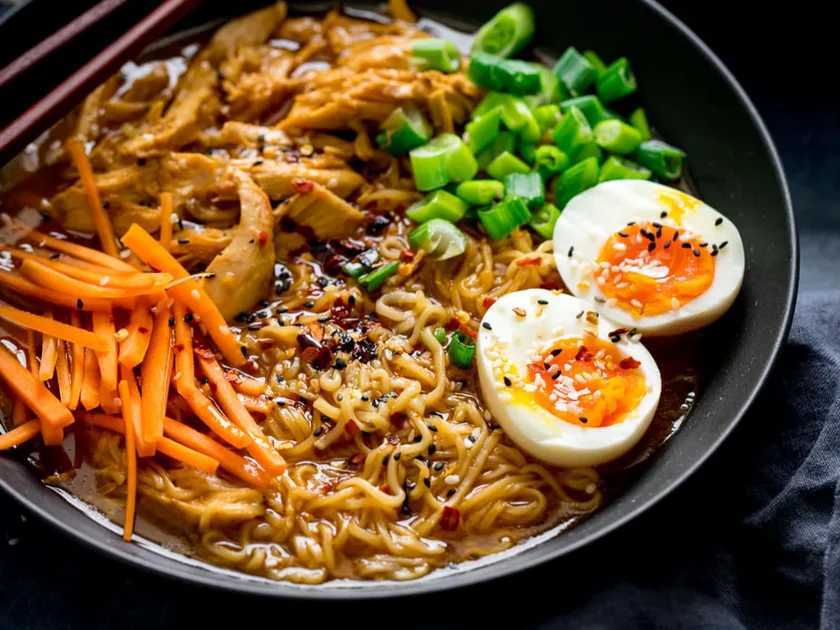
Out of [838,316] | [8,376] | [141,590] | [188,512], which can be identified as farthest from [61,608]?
[838,316]

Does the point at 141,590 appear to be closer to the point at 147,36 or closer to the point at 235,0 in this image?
the point at 147,36

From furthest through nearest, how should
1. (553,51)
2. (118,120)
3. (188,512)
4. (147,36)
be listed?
(553,51)
(118,120)
(147,36)
(188,512)

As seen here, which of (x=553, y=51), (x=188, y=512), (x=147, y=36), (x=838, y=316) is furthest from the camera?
(x=553, y=51)

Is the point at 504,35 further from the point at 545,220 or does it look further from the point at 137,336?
the point at 137,336

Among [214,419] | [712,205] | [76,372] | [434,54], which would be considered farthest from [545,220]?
[76,372]

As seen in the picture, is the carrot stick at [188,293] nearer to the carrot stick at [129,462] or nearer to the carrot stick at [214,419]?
the carrot stick at [214,419]

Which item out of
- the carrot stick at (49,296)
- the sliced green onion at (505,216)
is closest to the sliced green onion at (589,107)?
the sliced green onion at (505,216)

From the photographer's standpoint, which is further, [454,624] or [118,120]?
[118,120]

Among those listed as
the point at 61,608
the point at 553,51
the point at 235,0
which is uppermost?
the point at 235,0
